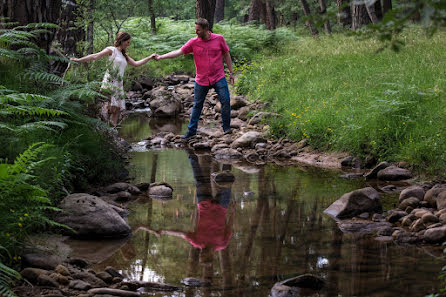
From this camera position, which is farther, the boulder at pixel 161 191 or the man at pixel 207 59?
the man at pixel 207 59

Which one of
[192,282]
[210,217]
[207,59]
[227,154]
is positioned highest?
[207,59]

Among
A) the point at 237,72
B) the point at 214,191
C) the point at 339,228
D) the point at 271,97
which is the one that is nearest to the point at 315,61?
the point at 271,97

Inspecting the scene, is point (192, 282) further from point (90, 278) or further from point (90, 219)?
point (90, 219)

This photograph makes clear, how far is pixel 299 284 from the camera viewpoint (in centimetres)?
414

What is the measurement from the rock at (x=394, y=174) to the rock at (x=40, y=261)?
4818mm

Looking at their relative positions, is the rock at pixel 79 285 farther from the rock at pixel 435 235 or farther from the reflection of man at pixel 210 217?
the rock at pixel 435 235

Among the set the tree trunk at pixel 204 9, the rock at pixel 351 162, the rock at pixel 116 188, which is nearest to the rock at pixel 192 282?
the rock at pixel 116 188

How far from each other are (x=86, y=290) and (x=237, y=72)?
1438cm

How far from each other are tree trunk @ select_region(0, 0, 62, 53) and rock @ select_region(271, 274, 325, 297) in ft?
17.6

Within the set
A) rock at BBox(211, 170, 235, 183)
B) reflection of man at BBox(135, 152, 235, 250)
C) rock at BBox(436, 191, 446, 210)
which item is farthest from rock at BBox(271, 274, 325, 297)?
rock at BBox(211, 170, 235, 183)

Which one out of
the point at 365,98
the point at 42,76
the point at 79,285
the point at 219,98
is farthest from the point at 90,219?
the point at 365,98

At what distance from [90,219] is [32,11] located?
369cm

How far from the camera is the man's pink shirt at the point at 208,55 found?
10.7 m

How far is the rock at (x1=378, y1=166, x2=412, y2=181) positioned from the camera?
24.8 ft
